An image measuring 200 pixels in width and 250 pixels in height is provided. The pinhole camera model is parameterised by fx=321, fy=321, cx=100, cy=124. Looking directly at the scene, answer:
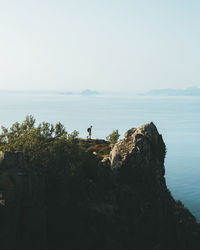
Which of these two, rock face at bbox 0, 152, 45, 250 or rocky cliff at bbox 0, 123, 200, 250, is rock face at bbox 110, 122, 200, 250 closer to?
rocky cliff at bbox 0, 123, 200, 250

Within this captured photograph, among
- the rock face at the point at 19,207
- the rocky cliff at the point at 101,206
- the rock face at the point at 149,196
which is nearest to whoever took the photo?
the rock face at the point at 19,207

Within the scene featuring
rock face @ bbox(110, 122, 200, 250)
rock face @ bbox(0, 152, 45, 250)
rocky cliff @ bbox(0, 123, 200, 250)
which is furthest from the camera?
rock face @ bbox(110, 122, 200, 250)

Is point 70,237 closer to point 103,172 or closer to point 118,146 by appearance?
point 103,172

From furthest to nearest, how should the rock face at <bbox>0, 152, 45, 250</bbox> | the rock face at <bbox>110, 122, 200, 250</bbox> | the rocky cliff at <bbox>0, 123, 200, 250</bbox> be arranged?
the rock face at <bbox>110, 122, 200, 250</bbox>
the rocky cliff at <bbox>0, 123, 200, 250</bbox>
the rock face at <bbox>0, 152, 45, 250</bbox>

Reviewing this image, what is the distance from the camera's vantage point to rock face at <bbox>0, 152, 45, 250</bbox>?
37844mm

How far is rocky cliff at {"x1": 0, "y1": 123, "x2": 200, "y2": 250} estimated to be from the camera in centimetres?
4012

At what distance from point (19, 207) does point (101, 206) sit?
1604 centimetres

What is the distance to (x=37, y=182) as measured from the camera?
4328 cm

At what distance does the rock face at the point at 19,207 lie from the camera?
124 feet

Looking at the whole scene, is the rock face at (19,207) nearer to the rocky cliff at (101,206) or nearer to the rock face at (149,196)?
the rocky cliff at (101,206)

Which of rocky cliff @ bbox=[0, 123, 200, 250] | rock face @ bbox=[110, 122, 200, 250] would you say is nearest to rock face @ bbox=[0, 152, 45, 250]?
rocky cliff @ bbox=[0, 123, 200, 250]

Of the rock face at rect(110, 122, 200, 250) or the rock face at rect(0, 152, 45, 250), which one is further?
the rock face at rect(110, 122, 200, 250)

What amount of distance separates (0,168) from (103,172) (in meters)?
21.0

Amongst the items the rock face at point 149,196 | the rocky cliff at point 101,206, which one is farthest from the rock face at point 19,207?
the rock face at point 149,196
